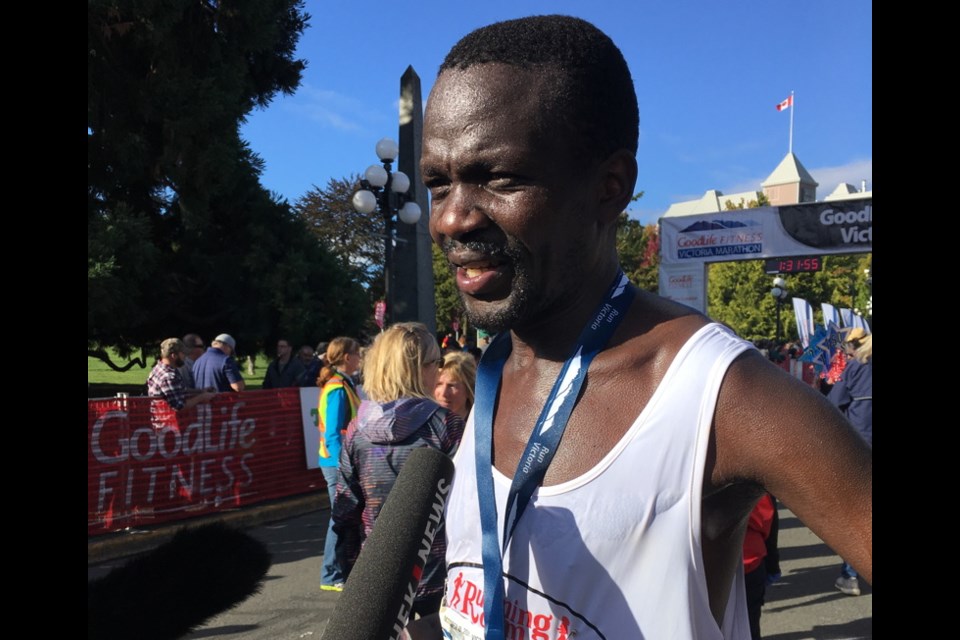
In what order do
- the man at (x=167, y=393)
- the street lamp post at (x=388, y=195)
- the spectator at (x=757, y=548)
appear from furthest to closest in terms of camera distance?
the street lamp post at (x=388, y=195)
the man at (x=167, y=393)
the spectator at (x=757, y=548)

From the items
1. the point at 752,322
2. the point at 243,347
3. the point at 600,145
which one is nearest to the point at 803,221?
the point at 243,347

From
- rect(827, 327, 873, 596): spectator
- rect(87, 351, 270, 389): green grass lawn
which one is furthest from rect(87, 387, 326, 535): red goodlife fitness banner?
rect(87, 351, 270, 389): green grass lawn

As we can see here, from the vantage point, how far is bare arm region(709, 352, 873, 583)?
105cm

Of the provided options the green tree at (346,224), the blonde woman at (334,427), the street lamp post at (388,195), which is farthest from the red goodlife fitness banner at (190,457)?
the green tree at (346,224)

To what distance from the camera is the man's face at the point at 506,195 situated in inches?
50.2

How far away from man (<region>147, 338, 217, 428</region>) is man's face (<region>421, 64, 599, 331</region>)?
25.0 ft

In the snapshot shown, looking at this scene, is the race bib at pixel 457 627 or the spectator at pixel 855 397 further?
the spectator at pixel 855 397

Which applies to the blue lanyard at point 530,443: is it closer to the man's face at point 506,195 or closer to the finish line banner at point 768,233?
the man's face at point 506,195

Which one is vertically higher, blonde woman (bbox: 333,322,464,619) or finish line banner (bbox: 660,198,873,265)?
finish line banner (bbox: 660,198,873,265)

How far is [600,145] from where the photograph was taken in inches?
52.4

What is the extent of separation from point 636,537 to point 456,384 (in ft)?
13.3

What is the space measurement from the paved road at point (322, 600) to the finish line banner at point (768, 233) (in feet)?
32.3

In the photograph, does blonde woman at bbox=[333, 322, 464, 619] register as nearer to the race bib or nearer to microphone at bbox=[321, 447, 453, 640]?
the race bib
